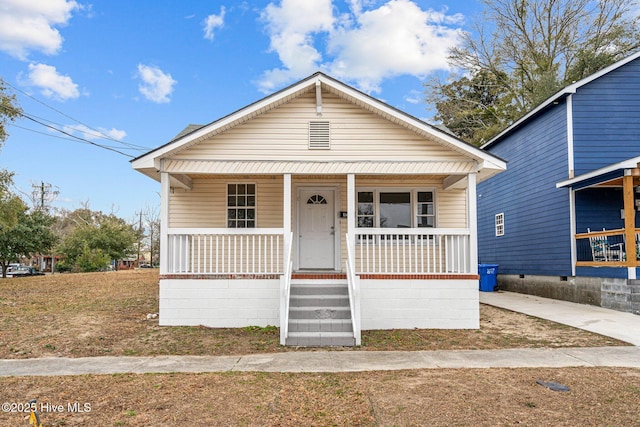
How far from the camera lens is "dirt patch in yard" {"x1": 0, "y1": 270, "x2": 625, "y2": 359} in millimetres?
7402

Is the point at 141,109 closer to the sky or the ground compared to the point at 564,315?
closer to the sky

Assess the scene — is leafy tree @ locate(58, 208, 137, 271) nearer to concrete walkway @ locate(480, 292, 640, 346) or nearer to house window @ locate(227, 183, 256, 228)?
house window @ locate(227, 183, 256, 228)

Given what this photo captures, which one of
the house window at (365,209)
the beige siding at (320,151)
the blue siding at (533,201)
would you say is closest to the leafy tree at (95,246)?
the beige siding at (320,151)

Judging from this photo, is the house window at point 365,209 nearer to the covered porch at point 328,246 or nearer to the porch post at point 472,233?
the covered porch at point 328,246

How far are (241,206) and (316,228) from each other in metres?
1.92

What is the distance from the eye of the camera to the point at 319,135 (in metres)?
9.41

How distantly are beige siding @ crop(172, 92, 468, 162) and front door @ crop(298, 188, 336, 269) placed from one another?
1832 millimetres

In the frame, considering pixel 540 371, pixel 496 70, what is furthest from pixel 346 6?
pixel 540 371

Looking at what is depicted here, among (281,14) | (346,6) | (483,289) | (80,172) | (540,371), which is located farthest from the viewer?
(80,172)

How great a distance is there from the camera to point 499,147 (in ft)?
58.4

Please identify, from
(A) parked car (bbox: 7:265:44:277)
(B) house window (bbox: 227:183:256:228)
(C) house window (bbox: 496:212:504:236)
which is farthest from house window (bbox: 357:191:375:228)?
(A) parked car (bbox: 7:265:44:277)

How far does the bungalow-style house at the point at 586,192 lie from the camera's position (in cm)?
1072

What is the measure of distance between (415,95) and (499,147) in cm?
1499

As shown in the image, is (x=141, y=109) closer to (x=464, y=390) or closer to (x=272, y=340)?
(x=272, y=340)
